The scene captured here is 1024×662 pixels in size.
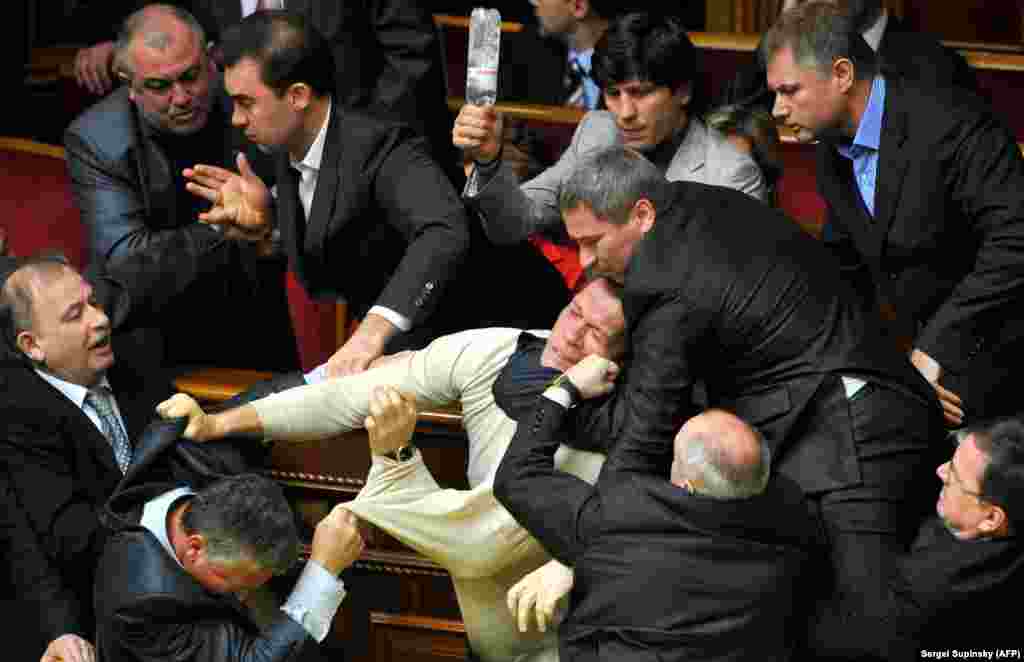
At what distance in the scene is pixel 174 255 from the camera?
421cm

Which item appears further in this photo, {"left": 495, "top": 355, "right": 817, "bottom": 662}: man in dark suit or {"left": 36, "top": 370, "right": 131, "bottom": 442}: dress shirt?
{"left": 36, "top": 370, "right": 131, "bottom": 442}: dress shirt

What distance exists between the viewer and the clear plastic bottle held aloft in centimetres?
385

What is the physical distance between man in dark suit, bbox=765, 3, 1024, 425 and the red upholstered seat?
1950 mm

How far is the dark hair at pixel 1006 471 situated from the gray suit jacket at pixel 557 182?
96cm

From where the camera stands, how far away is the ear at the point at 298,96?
13.3 feet

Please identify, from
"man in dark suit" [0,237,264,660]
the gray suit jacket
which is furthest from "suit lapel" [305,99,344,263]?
"man in dark suit" [0,237,264,660]

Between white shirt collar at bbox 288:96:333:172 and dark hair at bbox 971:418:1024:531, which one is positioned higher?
white shirt collar at bbox 288:96:333:172

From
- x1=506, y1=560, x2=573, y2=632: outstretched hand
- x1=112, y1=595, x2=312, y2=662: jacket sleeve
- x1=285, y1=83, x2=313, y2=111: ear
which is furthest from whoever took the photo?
x1=285, y1=83, x2=313, y2=111: ear

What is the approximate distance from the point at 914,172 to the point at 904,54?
67cm

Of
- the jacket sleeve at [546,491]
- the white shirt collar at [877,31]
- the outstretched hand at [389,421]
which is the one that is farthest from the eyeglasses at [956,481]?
the white shirt collar at [877,31]

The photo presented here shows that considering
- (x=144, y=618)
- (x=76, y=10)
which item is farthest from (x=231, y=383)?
(x=76, y=10)

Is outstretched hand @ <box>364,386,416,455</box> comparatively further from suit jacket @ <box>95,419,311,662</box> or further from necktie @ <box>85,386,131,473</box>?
necktie @ <box>85,386,131,473</box>

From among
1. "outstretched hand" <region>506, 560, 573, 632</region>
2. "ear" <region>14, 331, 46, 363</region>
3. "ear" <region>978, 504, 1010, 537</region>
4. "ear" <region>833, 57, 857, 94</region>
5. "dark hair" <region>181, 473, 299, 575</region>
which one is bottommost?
"outstretched hand" <region>506, 560, 573, 632</region>

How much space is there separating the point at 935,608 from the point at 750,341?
553 mm
